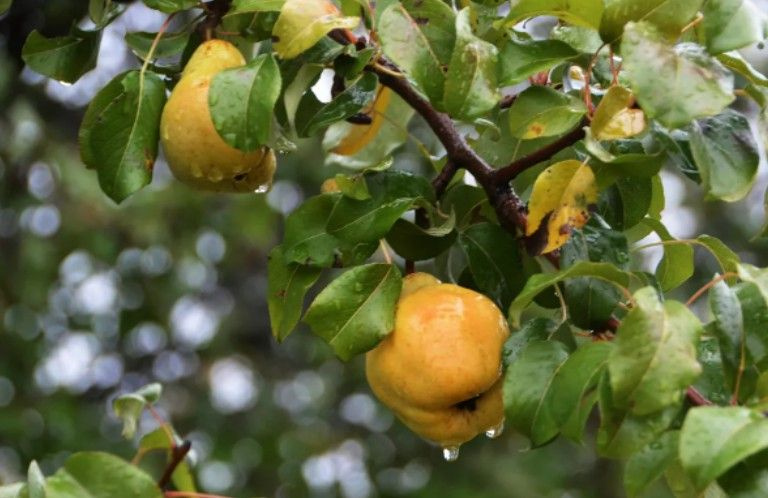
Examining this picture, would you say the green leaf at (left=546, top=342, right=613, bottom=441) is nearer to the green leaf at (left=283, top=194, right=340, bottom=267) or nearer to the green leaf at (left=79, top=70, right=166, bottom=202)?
the green leaf at (left=283, top=194, right=340, bottom=267)

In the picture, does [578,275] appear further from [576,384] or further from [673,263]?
[673,263]

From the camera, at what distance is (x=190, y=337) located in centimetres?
312

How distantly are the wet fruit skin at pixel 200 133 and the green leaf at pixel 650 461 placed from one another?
0.32 meters

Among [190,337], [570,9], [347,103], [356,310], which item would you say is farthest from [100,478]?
[190,337]

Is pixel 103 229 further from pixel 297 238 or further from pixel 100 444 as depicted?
pixel 297 238

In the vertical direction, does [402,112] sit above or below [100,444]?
above

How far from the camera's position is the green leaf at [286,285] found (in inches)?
37.6

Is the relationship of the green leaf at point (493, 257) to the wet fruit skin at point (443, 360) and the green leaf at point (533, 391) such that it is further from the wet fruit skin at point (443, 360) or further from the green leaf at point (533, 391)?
the green leaf at point (533, 391)

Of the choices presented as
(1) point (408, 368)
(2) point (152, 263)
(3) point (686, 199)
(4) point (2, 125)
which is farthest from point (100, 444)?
(1) point (408, 368)

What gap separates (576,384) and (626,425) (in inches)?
1.9

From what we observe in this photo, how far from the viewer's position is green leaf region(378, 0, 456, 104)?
0.84 metres

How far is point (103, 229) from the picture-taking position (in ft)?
9.30

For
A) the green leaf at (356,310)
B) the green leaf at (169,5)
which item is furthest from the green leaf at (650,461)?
the green leaf at (169,5)

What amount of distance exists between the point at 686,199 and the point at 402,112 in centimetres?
219
